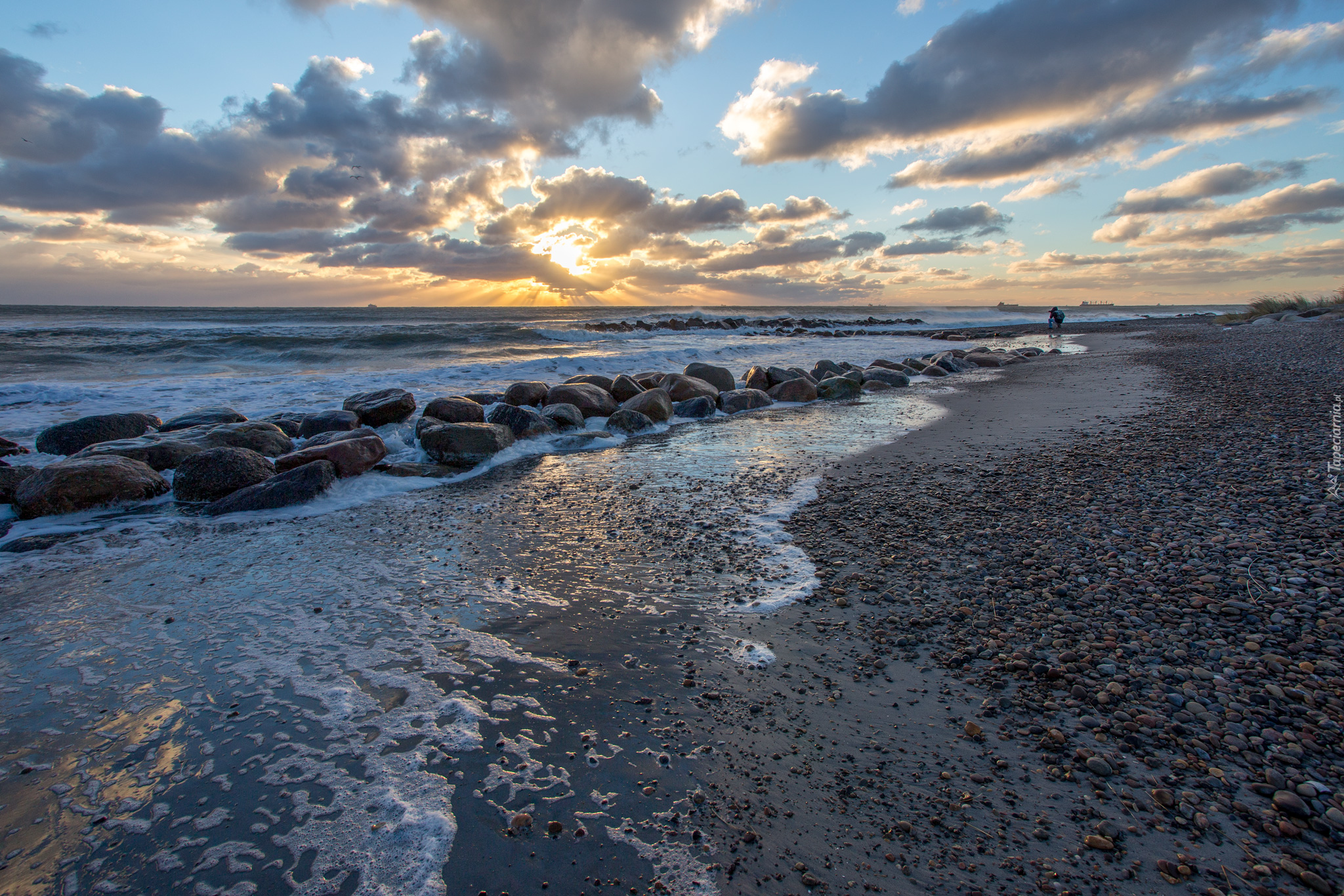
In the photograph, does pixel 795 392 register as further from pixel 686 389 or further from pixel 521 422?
pixel 521 422

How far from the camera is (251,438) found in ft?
23.8

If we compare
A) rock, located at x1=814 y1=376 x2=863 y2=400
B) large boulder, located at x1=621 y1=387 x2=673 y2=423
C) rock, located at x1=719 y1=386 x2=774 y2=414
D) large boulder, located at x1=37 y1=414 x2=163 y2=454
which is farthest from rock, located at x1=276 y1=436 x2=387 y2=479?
rock, located at x1=814 y1=376 x2=863 y2=400

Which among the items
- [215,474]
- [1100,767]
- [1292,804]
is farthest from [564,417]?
[1292,804]

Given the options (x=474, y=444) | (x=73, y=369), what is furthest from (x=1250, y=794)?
A: (x=73, y=369)

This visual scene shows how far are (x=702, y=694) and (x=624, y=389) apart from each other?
29.8 ft

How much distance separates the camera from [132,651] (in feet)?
10.2

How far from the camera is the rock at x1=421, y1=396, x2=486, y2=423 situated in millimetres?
9094

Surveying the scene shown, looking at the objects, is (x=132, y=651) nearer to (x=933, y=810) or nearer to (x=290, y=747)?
(x=290, y=747)

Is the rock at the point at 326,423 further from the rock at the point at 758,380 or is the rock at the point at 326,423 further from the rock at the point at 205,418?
the rock at the point at 758,380

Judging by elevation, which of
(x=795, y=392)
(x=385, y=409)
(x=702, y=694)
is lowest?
(x=702, y=694)

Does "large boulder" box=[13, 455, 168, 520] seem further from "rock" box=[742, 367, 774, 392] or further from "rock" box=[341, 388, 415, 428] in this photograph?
"rock" box=[742, 367, 774, 392]

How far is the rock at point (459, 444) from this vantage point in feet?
23.6

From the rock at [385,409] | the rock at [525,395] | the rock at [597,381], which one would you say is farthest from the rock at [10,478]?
the rock at [597,381]

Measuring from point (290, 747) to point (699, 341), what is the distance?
26061 mm
